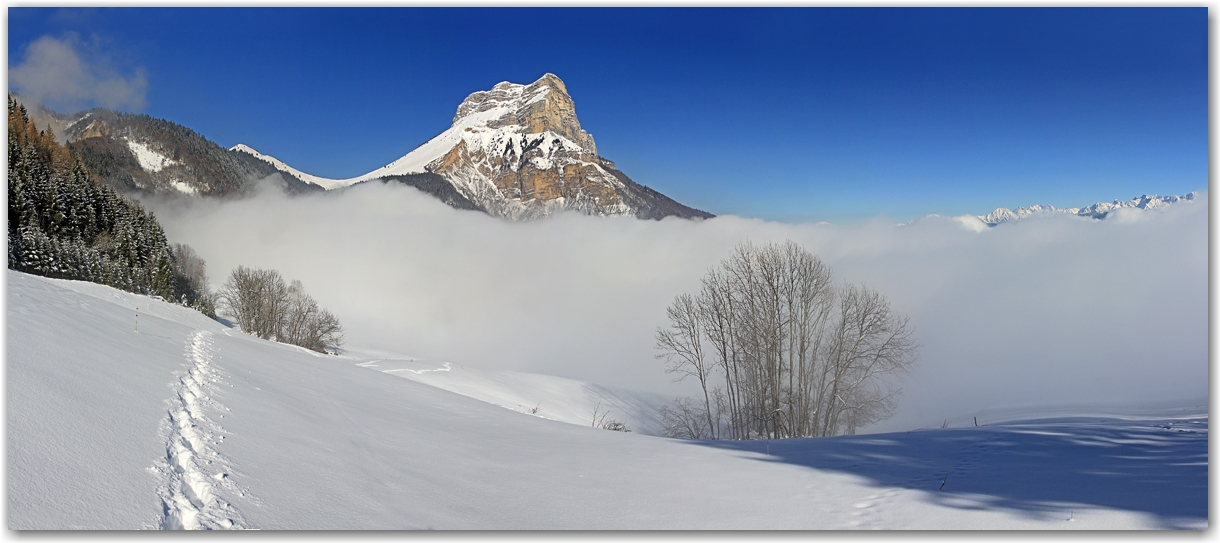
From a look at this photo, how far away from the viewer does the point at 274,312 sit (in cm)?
4759

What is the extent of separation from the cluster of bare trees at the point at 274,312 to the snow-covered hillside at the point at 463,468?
42380mm

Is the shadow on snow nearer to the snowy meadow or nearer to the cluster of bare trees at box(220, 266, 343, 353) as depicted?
the snowy meadow

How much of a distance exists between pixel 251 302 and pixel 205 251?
8651cm

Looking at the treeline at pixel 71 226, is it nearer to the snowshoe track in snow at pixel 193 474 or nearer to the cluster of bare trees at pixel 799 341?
the snowshoe track in snow at pixel 193 474

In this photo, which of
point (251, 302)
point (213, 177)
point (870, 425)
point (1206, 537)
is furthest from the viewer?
point (213, 177)

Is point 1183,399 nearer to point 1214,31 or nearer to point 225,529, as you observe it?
point 1214,31

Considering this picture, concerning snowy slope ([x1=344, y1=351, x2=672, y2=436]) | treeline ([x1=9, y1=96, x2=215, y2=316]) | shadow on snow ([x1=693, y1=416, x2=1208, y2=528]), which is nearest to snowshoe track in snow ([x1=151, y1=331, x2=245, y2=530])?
shadow on snow ([x1=693, y1=416, x2=1208, y2=528])

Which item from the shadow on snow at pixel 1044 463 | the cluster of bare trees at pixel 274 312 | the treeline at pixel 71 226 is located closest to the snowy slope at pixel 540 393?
the cluster of bare trees at pixel 274 312

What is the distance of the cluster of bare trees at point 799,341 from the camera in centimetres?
2662

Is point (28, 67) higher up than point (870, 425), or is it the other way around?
point (28, 67)

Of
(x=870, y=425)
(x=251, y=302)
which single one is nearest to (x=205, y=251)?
(x=251, y=302)

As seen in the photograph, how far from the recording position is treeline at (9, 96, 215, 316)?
14352 mm

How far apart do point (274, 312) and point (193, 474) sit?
50757mm

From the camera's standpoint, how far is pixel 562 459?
6641 millimetres
